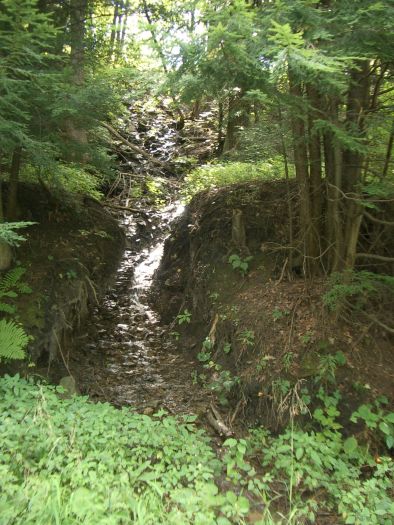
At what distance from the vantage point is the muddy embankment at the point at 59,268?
5.70m

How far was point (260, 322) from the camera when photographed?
5484 millimetres

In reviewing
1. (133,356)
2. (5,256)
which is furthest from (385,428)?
(5,256)

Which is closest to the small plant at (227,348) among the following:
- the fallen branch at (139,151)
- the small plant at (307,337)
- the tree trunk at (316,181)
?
the small plant at (307,337)

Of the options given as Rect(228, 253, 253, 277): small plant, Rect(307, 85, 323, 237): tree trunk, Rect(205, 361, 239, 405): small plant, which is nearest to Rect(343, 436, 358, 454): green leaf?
Rect(205, 361, 239, 405): small plant

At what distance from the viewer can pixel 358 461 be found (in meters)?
4.10

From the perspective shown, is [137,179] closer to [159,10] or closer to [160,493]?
[159,10]

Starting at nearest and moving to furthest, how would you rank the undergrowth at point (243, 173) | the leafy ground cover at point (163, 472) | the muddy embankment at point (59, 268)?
1. the leafy ground cover at point (163, 472)
2. the muddy embankment at point (59, 268)
3. the undergrowth at point (243, 173)

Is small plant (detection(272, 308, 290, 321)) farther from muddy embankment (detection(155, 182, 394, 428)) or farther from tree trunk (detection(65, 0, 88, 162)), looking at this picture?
tree trunk (detection(65, 0, 88, 162))

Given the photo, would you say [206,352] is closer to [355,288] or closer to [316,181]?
[355,288]

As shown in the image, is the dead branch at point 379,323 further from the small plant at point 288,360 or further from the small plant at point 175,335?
the small plant at point 175,335

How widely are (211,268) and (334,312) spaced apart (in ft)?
7.66

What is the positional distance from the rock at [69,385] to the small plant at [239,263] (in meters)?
2.93

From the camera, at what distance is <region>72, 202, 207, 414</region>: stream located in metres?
5.39

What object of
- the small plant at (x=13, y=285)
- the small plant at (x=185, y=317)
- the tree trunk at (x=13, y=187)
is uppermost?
the tree trunk at (x=13, y=187)
